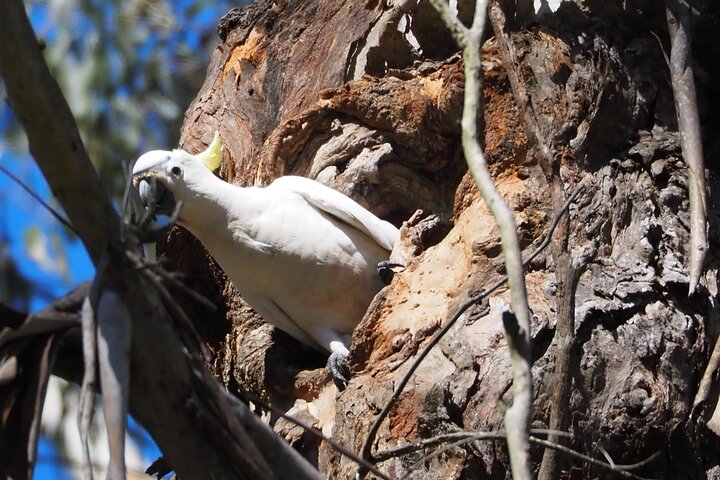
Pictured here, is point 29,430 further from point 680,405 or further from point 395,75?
point 395,75

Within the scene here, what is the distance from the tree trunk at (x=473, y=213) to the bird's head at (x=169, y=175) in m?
0.20

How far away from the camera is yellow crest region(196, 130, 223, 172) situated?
4.27 m

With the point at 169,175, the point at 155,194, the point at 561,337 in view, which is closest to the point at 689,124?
the point at 561,337

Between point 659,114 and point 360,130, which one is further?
point 360,130

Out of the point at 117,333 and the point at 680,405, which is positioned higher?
the point at 117,333

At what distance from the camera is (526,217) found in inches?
133

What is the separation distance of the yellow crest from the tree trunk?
0.38 feet

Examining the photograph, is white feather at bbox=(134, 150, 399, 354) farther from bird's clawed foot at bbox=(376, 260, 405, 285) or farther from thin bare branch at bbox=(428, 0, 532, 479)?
thin bare branch at bbox=(428, 0, 532, 479)

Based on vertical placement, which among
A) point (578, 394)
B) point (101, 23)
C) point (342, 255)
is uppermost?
point (101, 23)

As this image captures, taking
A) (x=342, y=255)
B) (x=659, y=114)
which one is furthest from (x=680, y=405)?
(x=342, y=255)

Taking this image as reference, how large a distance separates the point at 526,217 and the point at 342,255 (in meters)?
0.96

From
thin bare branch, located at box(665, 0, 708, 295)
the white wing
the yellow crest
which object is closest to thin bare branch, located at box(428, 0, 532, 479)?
thin bare branch, located at box(665, 0, 708, 295)

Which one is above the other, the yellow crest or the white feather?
the yellow crest

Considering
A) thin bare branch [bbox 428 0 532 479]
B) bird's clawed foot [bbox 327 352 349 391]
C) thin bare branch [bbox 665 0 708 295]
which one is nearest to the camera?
thin bare branch [bbox 428 0 532 479]
